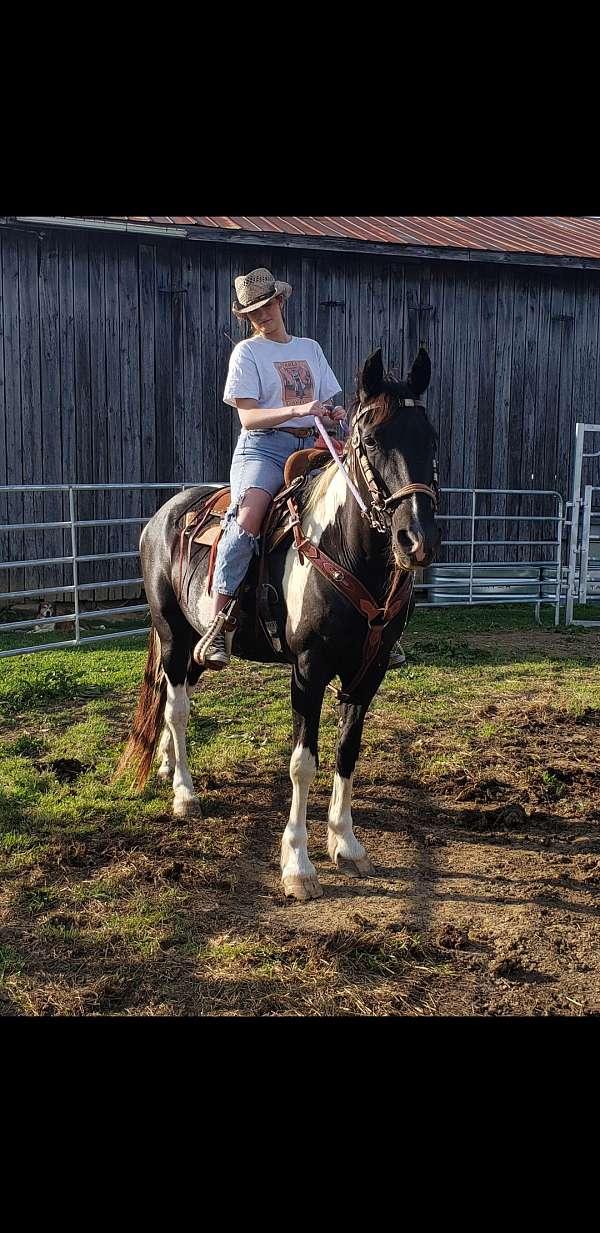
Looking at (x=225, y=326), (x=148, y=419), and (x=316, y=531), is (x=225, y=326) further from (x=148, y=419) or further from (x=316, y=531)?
(x=316, y=531)

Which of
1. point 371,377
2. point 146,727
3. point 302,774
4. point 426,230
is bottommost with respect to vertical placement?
point 146,727

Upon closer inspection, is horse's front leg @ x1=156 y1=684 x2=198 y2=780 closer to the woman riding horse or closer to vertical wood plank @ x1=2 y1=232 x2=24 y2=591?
the woman riding horse

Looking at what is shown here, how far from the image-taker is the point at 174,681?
5.38 m

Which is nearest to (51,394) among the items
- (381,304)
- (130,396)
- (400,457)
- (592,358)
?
(130,396)

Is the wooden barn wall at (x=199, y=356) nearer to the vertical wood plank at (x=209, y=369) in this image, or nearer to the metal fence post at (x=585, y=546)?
the vertical wood plank at (x=209, y=369)

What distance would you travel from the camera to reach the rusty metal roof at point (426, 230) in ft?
36.5

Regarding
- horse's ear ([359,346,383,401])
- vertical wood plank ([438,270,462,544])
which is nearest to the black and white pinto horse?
horse's ear ([359,346,383,401])

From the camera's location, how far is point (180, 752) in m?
5.23

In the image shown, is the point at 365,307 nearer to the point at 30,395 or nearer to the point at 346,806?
the point at 30,395

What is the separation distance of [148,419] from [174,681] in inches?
262

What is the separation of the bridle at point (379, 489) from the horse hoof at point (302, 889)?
5.16 ft

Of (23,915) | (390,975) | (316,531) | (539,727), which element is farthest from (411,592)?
(539,727)

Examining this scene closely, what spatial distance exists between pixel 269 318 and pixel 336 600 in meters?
1.43

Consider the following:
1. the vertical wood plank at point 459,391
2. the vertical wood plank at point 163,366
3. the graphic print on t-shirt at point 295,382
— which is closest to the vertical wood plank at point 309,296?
the vertical wood plank at point 163,366
